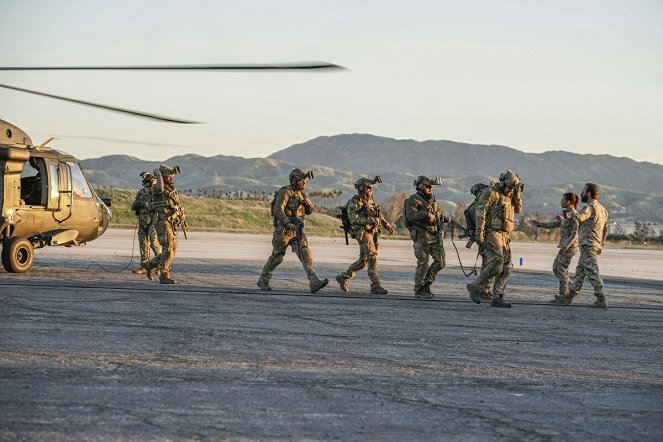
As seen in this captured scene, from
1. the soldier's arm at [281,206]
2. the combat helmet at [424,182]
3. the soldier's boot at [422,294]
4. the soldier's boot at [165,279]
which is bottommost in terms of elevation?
the soldier's boot at [165,279]

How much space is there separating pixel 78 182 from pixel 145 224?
1.72m

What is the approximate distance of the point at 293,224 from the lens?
16.9 metres

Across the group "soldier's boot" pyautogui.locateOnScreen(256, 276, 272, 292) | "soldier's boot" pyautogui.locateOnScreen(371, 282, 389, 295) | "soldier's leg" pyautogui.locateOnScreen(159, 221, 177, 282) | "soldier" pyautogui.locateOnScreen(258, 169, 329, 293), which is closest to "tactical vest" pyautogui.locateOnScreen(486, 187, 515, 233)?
"soldier's boot" pyautogui.locateOnScreen(371, 282, 389, 295)

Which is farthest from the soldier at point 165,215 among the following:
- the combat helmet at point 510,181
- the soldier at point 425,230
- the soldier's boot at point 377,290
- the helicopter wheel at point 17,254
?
the combat helmet at point 510,181

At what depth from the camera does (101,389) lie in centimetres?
791

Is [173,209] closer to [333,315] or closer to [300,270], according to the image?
[333,315]

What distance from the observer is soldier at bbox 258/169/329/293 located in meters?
16.9

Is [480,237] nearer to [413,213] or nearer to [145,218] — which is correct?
[413,213]

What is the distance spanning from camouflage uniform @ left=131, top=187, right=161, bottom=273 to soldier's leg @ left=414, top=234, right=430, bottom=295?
5.30 m

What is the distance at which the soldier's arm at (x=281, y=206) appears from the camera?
1682 centimetres

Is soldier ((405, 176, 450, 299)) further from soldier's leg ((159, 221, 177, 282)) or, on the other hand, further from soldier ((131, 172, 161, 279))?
soldier ((131, 172, 161, 279))

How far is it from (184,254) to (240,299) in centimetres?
1420

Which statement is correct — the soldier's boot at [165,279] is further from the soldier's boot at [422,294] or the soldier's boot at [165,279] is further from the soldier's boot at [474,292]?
the soldier's boot at [474,292]

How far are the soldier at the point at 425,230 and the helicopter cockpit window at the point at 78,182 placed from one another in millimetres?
7212
